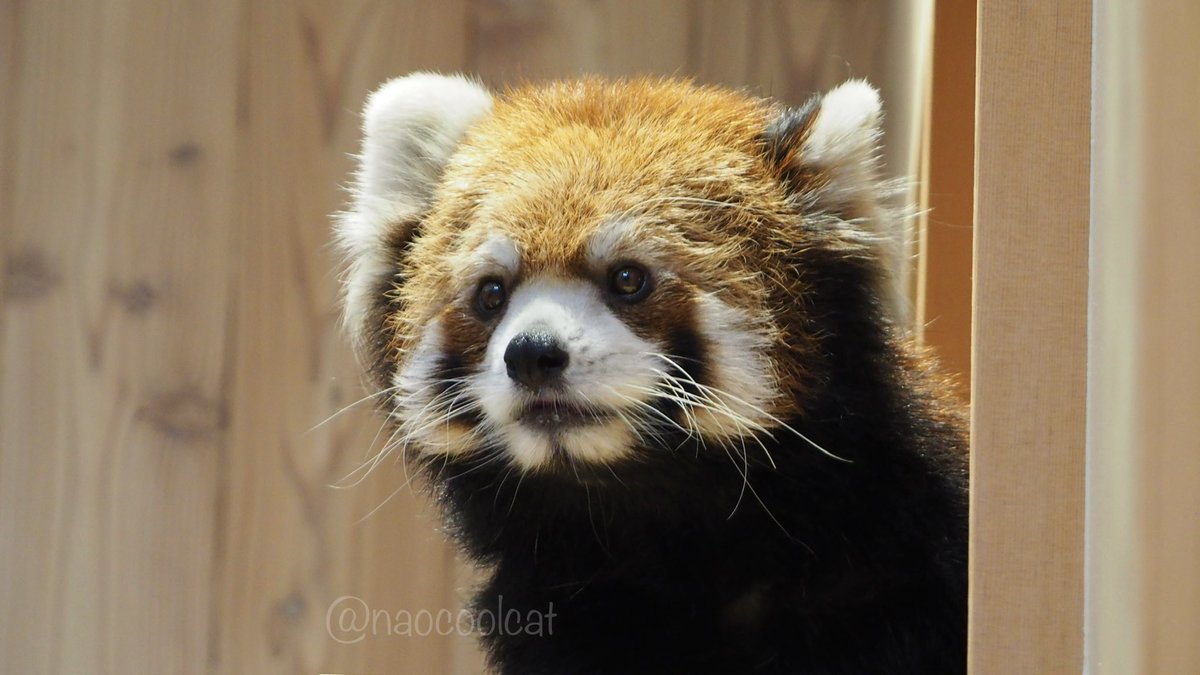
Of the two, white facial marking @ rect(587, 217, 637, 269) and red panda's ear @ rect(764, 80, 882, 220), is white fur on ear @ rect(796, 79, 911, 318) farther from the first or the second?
white facial marking @ rect(587, 217, 637, 269)

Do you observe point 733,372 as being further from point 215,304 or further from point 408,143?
point 215,304

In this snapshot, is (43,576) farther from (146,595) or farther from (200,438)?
(200,438)

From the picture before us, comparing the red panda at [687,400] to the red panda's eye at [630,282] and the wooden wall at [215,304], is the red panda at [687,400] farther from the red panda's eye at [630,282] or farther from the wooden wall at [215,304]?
the wooden wall at [215,304]

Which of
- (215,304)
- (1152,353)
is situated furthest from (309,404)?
(1152,353)

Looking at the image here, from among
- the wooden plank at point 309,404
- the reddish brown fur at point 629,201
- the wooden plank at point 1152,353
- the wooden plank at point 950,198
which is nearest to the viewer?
the wooden plank at point 1152,353

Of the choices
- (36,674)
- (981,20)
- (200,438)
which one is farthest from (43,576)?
(981,20)

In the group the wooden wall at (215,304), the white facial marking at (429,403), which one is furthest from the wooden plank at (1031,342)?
the wooden wall at (215,304)

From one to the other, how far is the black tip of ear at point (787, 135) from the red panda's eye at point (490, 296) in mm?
351

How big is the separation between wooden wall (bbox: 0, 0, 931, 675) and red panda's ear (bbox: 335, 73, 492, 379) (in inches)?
24.3

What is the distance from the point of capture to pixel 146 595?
222 centimetres

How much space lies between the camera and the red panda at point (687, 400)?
1294mm

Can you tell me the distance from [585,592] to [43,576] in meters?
1.25

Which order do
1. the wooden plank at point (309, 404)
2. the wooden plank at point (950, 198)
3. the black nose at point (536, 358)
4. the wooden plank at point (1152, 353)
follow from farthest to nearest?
the wooden plank at point (309, 404) → the wooden plank at point (950, 198) → the black nose at point (536, 358) → the wooden plank at point (1152, 353)

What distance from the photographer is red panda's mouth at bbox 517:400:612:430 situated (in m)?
1.26
